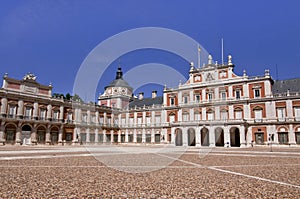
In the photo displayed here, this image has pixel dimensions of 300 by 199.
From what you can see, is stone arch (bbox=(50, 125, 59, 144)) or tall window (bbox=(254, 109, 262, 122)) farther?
stone arch (bbox=(50, 125, 59, 144))

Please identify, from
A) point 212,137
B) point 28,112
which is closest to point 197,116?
point 212,137

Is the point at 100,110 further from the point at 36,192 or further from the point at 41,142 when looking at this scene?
the point at 36,192

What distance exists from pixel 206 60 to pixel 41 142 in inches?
1191

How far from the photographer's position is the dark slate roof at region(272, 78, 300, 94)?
3425 cm

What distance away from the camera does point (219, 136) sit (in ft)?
121

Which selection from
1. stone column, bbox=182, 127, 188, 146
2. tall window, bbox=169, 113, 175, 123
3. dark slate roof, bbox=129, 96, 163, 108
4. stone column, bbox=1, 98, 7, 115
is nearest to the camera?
stone column, bbox=1, 98, 7, 115

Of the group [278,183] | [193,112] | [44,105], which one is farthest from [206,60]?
[278,183]

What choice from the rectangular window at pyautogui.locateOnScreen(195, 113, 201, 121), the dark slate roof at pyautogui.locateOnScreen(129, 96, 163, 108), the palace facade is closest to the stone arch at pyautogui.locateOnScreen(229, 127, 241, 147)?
the palace facade

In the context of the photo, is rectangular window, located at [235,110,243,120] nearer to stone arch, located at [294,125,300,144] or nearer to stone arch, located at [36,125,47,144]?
stone arch, located at [294,125,300,144]

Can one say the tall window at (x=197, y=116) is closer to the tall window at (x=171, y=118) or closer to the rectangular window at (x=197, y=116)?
the rectangular window at (x=197, y=116)

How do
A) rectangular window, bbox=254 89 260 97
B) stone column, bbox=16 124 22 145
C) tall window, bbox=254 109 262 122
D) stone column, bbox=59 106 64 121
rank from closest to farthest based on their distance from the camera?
stone column, bbox=16 124 22 145, tall window, bbox=254 109 262 122, rectangular window, bbox=254 89 260 97, stone column, bbox=59 106 64 121

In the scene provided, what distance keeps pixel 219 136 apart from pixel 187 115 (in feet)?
22.0

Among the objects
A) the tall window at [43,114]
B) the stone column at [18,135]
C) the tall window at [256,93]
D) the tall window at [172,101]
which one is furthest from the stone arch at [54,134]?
the tall window at [256,93]

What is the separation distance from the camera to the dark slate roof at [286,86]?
34250mm
